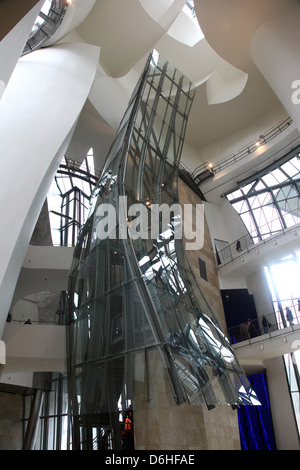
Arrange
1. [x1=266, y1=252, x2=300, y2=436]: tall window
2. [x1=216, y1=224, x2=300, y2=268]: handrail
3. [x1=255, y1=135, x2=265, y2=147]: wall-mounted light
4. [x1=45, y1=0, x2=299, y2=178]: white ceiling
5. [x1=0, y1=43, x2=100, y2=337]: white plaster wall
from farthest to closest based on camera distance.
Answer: [x1=255, y1=135, x2=265, y2=147]: wall-mounted light, [x1=266, y1=252, x2=300, y2=436]: tall window, [x1=216, y1=224, x2=300, y2=268]: handrail, [x1=45, y1=0, x2=299, y2=178]: white ceiling, [x1=0, y1=43, x2=100, y2=337]: white plaster wall

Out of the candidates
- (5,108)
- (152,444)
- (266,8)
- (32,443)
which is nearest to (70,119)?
(5,108)

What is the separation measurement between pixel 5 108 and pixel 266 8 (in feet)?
23.2

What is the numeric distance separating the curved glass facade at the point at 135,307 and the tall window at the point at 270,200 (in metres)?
9.18

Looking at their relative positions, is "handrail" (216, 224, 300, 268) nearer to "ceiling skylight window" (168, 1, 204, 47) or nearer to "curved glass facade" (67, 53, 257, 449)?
"curved glass facade" (67, 53, 257, 449)

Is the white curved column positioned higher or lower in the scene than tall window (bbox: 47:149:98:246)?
lower

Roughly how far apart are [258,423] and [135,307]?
10955 mm

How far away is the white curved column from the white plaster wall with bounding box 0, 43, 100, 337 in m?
5.64

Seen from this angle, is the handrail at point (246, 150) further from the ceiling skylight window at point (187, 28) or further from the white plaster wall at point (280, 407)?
the white plaster wall at point (280, 407)

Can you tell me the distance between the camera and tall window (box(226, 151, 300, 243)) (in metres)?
19.2

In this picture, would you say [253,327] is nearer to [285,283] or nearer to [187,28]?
[285,283]

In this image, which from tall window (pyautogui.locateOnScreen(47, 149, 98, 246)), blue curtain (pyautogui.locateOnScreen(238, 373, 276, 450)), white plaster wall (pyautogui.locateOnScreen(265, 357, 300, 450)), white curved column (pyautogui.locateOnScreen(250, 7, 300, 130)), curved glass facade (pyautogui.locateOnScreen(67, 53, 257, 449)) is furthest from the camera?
tall window (pyautogui.locateOnScreen(47, 149, 98, 246))

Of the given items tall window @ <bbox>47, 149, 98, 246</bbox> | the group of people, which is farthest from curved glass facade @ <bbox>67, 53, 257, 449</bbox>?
the group of people

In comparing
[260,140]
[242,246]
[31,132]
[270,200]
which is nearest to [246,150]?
[260,140]

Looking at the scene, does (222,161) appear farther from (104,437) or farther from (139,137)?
(104,437)
